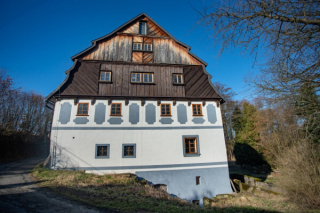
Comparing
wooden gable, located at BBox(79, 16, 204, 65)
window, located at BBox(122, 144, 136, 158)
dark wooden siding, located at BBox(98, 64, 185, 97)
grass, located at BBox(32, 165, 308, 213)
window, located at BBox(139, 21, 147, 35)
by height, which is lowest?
grass, located at BBox(32, 165, 308, 213)

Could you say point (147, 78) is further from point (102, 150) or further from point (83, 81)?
point (102, 150)

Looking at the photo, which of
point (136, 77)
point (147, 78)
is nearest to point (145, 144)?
point (147, 78)

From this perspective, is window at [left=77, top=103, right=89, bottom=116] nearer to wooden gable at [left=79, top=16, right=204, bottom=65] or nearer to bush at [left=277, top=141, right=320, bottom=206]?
wooden gable at [left=79, top=16, right=204, bottom=65]

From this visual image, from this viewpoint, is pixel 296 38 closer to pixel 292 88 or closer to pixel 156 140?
pixel 292 88

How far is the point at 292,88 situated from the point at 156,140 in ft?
30.1

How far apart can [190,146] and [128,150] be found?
4700 millimetres

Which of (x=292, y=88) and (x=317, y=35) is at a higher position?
(x=317, y=35)

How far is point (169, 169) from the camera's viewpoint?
11.9 meters

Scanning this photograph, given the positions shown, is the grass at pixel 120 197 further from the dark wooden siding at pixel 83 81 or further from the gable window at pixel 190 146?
the dark wooden siding at pixel 83 81

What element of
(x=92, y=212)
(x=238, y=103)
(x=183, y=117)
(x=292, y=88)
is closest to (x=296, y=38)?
(x=292, y=88)

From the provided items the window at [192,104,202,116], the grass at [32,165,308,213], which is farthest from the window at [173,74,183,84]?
the grass at [32,165,308,213]

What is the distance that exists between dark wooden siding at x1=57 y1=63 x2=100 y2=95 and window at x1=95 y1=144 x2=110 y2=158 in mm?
4011

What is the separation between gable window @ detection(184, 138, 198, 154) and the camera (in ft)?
41.1

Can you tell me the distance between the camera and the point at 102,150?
1179 centimetres
